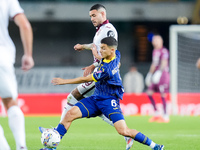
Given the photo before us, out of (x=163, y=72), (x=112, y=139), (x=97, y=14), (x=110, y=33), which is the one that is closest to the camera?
(x=110, y=33)

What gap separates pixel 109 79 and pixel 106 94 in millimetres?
207

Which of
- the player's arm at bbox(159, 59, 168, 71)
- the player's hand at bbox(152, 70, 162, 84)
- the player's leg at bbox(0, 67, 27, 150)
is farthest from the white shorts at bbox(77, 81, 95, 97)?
the player's hand at bbox(152, 70, 162, 84)

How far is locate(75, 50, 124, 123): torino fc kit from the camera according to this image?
666 cm

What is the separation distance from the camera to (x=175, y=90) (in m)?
16.6

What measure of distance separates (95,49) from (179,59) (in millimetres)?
10924

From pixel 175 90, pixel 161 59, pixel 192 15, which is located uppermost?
pixel 192 15

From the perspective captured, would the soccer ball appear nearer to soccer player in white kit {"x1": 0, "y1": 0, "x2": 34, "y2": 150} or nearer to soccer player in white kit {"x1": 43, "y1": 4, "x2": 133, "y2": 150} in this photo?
soccer player in white kit {"x1": 43, "y1": 4, "x2": 133, "y2": 150}

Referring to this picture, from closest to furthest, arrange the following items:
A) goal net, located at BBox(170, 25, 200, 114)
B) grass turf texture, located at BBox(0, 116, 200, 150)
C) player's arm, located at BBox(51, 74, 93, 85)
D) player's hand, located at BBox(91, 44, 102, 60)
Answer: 1. player's arm, located at BBox(51, 74, 93, 85)
2. player's hand, located at BBox(91, 44, 102, 60)
3. grass turf texture, located at BBox(0, 116, 200, 150)
4. goal net, located at BBox(170, 25, 200, 114)

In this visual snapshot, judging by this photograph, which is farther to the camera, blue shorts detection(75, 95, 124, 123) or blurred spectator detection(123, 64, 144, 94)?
blurred spectator detection(123, 64, 144, 94)

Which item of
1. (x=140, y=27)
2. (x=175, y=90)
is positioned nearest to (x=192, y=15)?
(x=140, y=27)

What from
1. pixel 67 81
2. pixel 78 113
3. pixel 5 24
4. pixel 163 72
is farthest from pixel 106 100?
pixel 163 72

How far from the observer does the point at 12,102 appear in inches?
204

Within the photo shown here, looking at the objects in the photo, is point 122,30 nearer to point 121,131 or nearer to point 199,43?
point 199,43

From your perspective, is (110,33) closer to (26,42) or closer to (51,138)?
(51,138)
